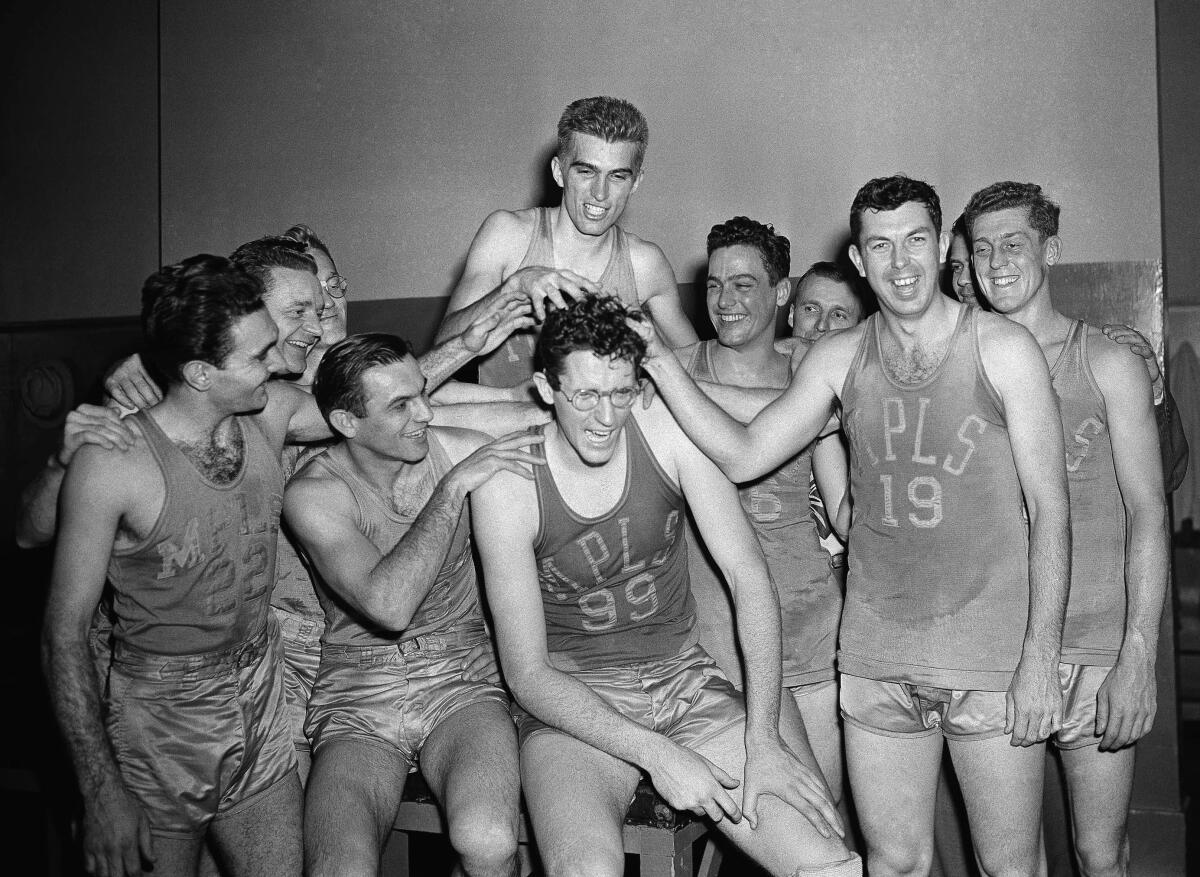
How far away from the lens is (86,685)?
253 cm

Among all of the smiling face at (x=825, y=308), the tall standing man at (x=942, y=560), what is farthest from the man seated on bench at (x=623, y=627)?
the smiling face at (x=825, y=308)

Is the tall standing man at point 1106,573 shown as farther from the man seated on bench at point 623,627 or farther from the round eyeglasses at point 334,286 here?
the round eyeglasses at point 334,286

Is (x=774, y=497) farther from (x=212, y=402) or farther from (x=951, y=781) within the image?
(x=212, y=402)

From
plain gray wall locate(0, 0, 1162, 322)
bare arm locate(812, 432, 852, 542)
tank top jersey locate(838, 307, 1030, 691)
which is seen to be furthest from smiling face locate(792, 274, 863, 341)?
tank top jersey locate(838, 307, 1030, 691)

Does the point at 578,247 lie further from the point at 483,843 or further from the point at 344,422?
the point at 483,843

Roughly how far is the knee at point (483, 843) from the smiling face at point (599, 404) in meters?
0.95

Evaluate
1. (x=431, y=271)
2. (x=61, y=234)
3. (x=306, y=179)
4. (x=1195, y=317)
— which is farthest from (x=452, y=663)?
(x=1195, y=317)

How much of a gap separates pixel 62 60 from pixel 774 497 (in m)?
5.45

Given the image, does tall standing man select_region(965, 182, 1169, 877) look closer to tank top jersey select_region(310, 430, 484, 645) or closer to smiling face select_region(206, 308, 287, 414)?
tank top jersey select_region(310, 430, 484, 645)

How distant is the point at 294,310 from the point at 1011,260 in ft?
7.32

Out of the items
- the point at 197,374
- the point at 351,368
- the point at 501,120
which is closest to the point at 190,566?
the point at 197,374

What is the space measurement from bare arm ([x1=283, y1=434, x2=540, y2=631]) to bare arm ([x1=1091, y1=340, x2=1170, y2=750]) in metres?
1.59

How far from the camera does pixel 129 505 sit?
104 inches

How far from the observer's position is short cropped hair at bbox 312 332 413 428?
121 inches
